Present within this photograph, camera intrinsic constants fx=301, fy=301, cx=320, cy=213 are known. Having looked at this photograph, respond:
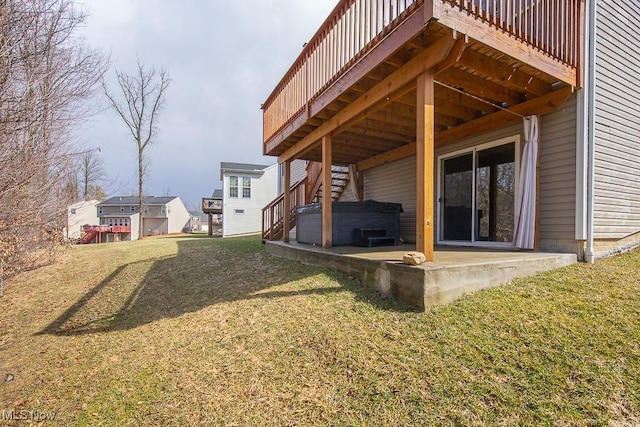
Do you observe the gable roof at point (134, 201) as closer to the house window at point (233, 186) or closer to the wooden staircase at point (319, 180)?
the house window at point (233, 186)

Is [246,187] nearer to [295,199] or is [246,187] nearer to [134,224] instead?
[295,199]

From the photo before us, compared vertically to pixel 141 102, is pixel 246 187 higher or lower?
lower

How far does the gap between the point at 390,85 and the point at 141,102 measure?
22.5 meters

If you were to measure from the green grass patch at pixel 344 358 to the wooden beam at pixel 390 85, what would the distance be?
7.95 feet

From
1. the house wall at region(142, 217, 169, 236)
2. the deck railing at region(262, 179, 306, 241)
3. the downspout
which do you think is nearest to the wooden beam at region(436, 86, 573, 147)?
the downspout

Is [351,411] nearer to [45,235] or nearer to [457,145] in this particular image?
[457,145]

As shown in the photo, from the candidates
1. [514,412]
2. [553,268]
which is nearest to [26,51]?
[514,412]

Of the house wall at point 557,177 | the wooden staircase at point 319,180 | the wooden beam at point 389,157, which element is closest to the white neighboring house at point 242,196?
the wooden staircase at point 319,180

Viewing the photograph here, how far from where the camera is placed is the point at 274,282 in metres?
4.49

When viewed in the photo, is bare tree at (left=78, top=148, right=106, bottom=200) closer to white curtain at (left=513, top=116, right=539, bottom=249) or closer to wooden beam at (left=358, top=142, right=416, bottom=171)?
wooden beam at (left=358, top=142, right=416, bottom=171)

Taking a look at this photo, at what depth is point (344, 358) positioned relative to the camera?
2465 millimetres

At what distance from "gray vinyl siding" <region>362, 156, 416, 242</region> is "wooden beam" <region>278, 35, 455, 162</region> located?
245 centimetres

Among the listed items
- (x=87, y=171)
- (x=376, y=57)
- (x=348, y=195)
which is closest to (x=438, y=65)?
(x=376, y=57)

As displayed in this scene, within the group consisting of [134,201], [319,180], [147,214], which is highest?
[134,201]
